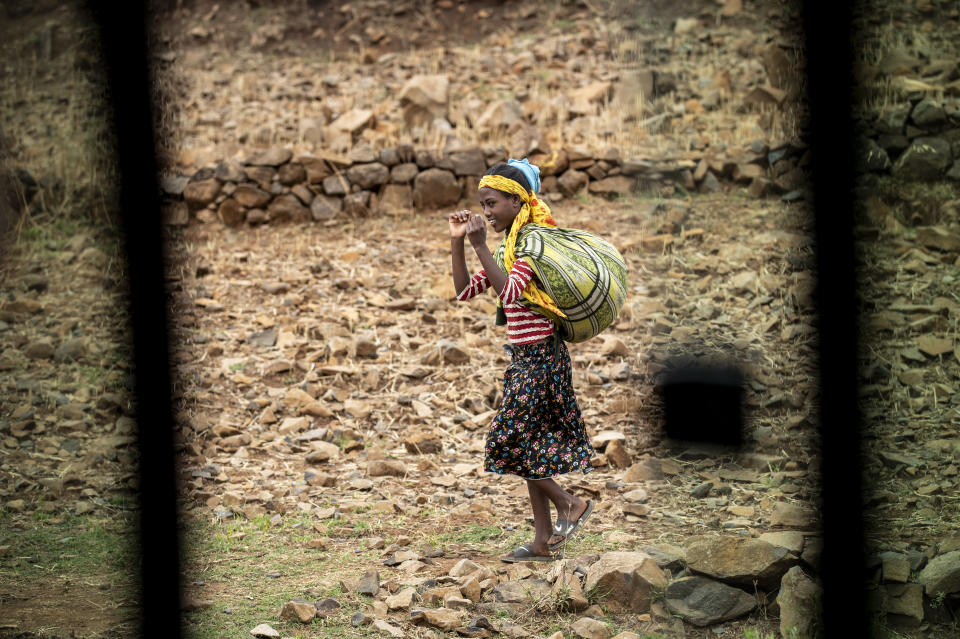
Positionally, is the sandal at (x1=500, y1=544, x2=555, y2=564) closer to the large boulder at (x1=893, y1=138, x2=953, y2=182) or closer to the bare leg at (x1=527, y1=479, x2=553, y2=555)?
the bare leg at (x1=527, y1=479, x2=553, y2=555)

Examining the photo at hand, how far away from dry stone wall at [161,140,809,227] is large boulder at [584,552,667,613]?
4.82 m

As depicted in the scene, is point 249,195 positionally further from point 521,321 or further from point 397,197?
point 521,321

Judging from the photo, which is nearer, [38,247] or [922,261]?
[922,261]

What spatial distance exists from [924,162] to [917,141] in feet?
0.53

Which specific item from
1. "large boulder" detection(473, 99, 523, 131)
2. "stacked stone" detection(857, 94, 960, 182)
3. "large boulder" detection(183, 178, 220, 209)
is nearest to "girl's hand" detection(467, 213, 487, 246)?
"stacked stone" detection(857, 94, 960, 182)

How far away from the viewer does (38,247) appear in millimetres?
6570

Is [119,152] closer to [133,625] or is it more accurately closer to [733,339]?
[133,625]

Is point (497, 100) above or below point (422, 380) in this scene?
above

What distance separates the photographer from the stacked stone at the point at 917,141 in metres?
5.58

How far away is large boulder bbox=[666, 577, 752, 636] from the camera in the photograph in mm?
2434

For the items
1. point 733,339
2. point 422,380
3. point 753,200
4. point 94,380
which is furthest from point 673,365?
point 94,380

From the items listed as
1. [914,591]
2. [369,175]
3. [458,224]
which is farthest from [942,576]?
[369,175]

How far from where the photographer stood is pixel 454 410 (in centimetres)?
466

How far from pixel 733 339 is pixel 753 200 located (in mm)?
1926
